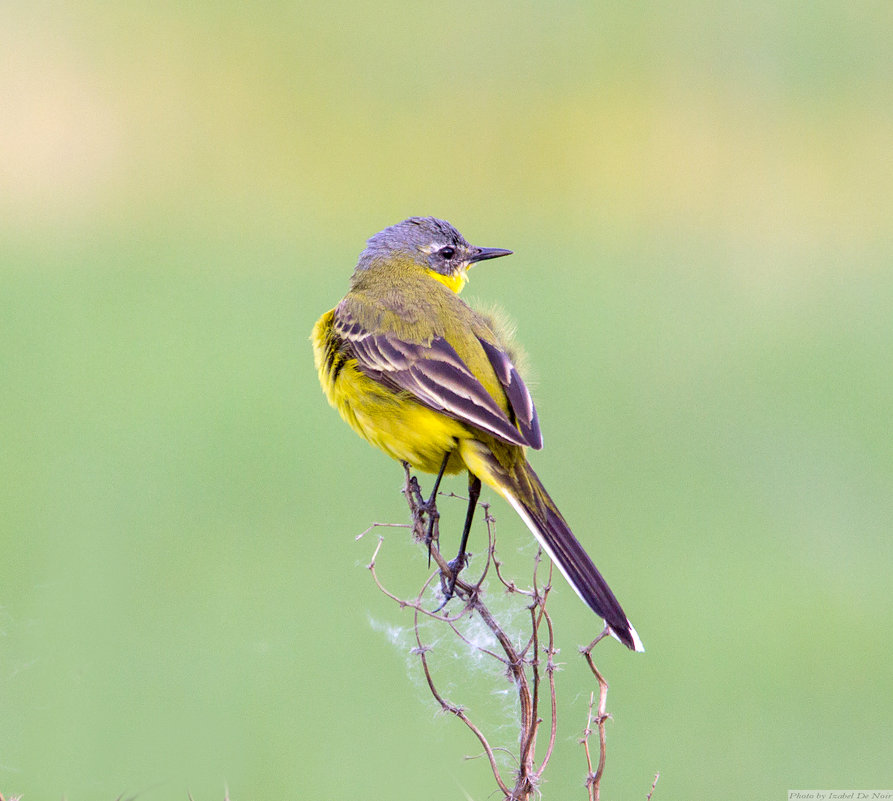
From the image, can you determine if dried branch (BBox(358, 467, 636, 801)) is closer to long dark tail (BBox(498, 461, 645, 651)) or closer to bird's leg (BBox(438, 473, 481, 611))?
bird's leg (BBox(438, 473, 481, 611))

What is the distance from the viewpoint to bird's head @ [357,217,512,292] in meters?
5.25

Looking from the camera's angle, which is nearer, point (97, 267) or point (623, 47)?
point (97, 267)

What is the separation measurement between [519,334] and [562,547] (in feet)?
25.2

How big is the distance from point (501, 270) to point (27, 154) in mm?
6013

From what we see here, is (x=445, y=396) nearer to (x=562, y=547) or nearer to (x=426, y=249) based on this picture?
(x=562, y=547)

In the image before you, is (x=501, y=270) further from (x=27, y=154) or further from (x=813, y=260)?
(x=27, y=154)

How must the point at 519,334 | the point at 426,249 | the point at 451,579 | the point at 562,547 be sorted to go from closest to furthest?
the point at 451,579, the point at 562,547, the point at 426,249, the point at 519,334

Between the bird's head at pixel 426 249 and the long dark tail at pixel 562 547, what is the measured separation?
56.5 inches

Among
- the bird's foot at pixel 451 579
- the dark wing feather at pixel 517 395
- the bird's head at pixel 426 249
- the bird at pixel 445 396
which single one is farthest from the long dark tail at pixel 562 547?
the bird's head at pixel 426 249

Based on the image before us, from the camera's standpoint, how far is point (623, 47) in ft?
61.7

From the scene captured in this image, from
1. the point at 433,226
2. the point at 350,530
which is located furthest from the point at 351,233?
the point at 433,226

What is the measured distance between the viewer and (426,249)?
17.4 ft

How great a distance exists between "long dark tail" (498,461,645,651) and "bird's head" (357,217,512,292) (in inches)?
56.5

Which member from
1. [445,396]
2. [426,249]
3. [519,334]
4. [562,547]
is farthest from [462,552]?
[519,334]
